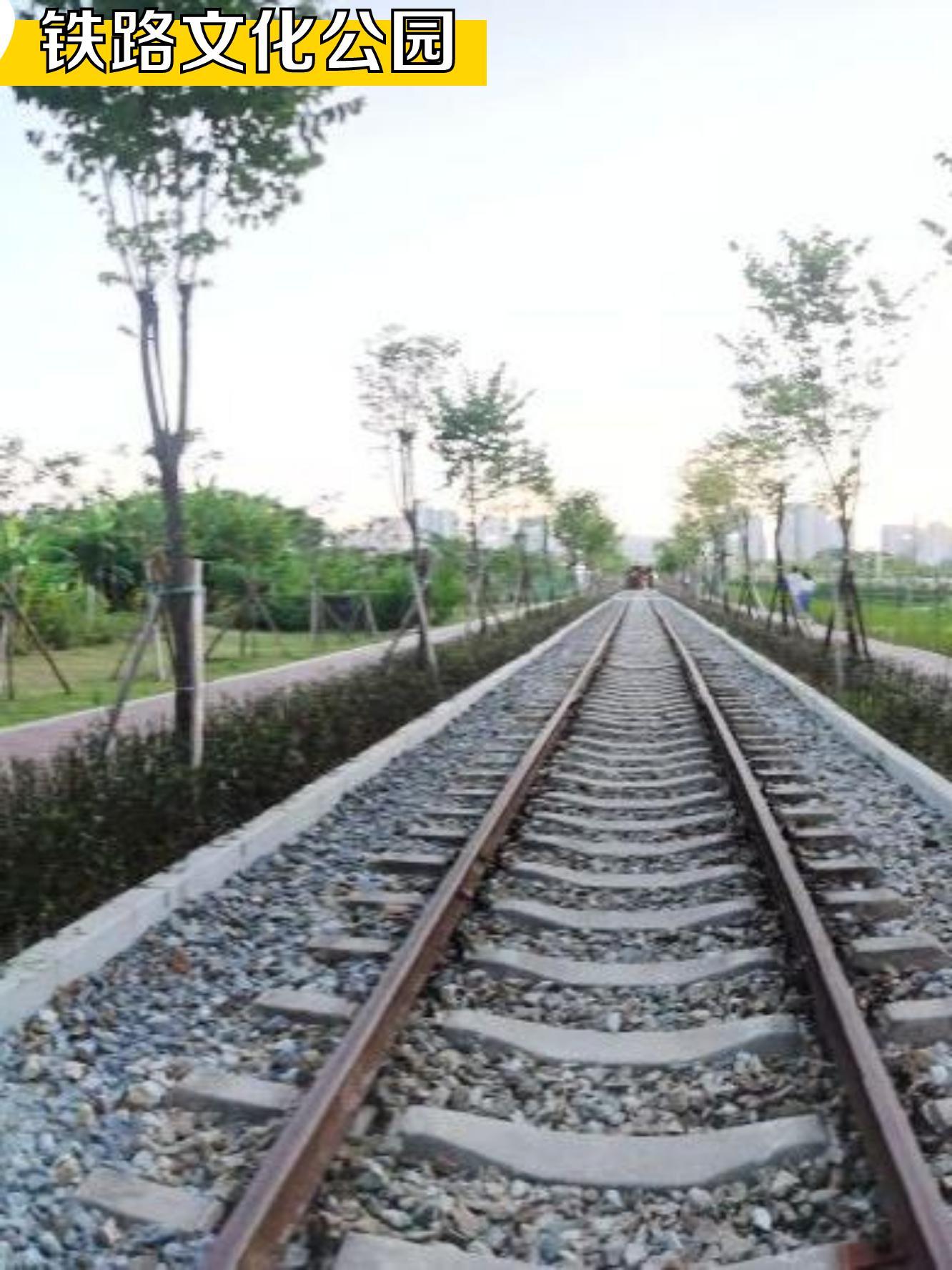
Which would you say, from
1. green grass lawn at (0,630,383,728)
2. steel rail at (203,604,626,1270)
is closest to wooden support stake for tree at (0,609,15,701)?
green grass lawn at (0,630,383,728)

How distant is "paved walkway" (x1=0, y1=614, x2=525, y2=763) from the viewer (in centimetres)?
1030

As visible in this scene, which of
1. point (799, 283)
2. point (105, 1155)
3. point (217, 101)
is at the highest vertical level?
point (799, 283)

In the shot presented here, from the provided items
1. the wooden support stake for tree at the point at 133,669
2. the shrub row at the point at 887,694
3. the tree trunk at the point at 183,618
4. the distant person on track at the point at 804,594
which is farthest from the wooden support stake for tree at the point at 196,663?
the distant person on track at the point at 804,594

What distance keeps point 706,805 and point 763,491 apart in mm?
20145

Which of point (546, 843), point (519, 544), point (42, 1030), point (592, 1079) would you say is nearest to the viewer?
point (592, 1079)

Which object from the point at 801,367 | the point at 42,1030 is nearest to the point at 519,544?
the point at 801,367

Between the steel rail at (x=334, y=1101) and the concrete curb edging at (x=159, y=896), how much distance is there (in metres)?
1.13

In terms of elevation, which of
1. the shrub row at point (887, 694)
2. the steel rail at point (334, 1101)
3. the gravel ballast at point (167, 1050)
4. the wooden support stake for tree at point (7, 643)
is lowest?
the gravel ballast at point (167, 1050)

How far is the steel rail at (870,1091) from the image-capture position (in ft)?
9.11

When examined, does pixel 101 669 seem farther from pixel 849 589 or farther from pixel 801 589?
pixel 801 589

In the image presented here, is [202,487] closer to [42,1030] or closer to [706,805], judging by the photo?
[706,805]

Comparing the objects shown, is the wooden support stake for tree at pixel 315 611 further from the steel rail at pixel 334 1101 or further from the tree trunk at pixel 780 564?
the steel rail at pixel 334 1101

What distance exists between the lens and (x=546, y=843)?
6.93 m

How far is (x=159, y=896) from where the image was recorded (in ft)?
18.2
